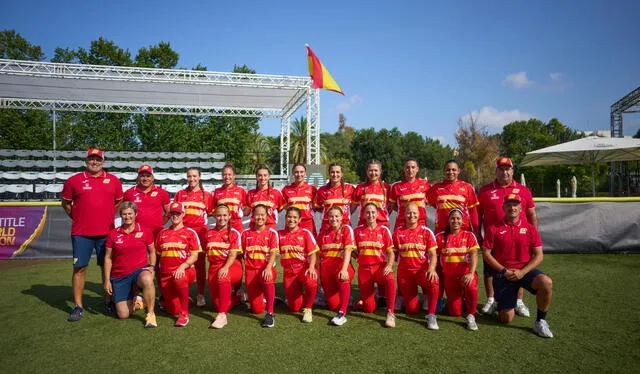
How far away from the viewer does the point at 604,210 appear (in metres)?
8.12

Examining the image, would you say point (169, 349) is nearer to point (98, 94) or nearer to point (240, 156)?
point (98, 94)

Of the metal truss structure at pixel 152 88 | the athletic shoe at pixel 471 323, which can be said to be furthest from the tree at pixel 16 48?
the athletic shoe at pixel 471 323

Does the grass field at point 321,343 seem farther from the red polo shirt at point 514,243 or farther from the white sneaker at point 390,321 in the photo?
the red polo shirt at point 514,243

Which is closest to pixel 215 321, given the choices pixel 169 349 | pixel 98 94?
pixel 169 349

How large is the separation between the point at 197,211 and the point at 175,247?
2.26ft

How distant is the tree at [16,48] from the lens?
31734 mm

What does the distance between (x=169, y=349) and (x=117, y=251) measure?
160 cm

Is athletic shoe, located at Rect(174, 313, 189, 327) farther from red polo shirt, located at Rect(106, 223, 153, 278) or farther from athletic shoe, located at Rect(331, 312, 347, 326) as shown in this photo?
athletic shoe, located at Rect(331, 312, 347, 326)

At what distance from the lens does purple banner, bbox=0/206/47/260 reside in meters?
8.15

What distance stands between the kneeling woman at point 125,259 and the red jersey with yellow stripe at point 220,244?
2.29ft

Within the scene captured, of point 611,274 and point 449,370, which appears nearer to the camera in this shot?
point 449,370

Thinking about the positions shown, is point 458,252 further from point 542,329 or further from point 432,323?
point 542,329

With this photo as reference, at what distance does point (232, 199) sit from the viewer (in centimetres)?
528

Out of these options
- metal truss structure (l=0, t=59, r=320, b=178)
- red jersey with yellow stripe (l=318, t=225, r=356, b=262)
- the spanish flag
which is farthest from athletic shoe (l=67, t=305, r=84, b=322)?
metal truss structure (l=0, t=59, r=320, b=178)
